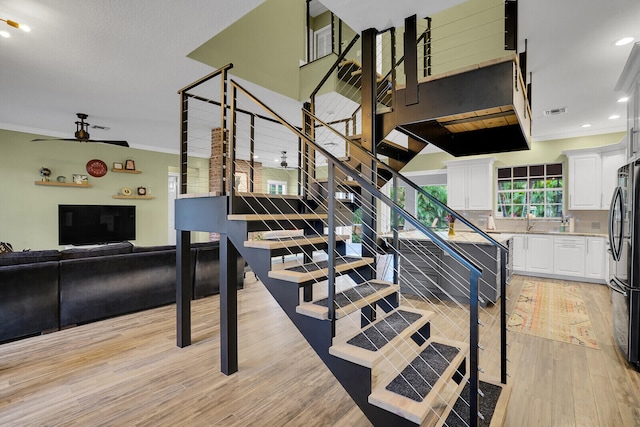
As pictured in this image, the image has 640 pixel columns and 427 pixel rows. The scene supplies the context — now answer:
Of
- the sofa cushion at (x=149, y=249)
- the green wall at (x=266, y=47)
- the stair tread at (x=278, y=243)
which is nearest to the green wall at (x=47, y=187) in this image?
the sofa cushion at (x=149, y=249)

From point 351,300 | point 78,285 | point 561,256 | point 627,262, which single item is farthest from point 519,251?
point 78,285

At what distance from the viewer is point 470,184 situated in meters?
6.95

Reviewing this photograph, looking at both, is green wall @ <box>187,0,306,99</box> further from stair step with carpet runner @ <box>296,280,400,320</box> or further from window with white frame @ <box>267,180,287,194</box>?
window with white frame @ <box>267,180,287,194</box>

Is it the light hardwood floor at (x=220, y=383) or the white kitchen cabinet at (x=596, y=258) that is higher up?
the white kitchen cabinet at (x=596, y=258)

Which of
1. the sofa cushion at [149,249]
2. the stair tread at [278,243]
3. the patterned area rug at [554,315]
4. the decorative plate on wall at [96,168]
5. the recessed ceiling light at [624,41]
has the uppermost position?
the recessed ceiling light at [624,41]

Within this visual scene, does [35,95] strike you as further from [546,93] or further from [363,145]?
[546,93]

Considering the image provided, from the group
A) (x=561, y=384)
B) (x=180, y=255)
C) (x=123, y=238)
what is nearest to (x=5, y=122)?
(x=123, y=238)

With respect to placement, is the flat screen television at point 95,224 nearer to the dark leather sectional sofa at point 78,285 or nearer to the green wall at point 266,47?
the dark leather sectional sofa at point 78,285

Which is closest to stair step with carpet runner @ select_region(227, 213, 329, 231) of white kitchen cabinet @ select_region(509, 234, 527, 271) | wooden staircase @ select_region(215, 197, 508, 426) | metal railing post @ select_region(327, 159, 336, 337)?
wooden staircase @ select_region(215, 197, 508, 426)

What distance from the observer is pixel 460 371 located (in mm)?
2021

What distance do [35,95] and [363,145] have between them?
4546 millimetres

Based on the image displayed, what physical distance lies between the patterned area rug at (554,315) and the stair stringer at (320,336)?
8.95 ft

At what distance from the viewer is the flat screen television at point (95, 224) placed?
623 centimetres

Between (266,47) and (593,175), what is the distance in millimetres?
6201
